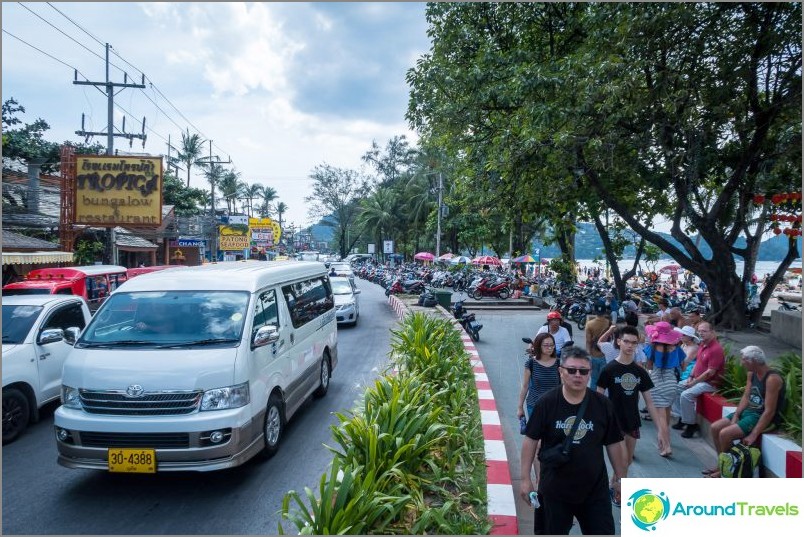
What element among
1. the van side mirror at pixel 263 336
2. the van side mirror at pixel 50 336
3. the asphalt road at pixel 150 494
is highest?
the van side mirror at pixel 263 336

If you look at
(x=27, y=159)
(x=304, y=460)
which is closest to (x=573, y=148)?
(x=304, y=460)

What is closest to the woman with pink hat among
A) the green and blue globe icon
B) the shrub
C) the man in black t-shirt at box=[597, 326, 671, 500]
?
the man in black t-shirt at box=[597, 326, 671, 500]

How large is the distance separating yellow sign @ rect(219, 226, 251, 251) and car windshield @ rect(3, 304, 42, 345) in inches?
1023

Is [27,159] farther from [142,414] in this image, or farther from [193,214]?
[142,414]

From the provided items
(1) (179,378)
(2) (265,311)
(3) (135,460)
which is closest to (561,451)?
(1) (179,378)

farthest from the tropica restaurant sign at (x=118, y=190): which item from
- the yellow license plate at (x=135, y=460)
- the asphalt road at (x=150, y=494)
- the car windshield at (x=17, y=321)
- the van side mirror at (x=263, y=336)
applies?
the yellow license plate at (x=135, y=460)

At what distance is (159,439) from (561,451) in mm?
3367

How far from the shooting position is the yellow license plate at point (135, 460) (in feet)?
14.0

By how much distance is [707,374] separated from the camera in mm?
5828

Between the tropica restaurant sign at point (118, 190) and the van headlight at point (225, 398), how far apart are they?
Answer: 15802 millimetres

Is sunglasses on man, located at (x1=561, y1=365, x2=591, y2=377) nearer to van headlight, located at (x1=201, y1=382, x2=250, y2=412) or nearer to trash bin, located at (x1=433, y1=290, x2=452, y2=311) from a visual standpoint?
van headlight, located at (x1=201, y1=382, x2=250, y2=412)

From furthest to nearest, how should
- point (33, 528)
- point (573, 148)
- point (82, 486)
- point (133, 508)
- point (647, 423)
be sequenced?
point (573, 148) → point (647, 423) → point (82, 486) → point (133, 508) → point (33, 528)

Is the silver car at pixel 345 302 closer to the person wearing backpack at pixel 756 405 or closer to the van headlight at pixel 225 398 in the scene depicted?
the van headlight at pixel 225 398

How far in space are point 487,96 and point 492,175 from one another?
1.88m
